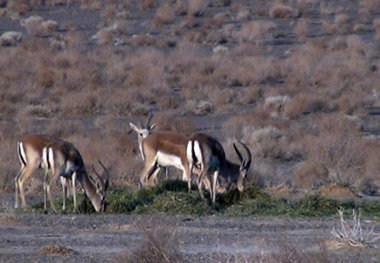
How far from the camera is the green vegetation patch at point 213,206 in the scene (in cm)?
1766

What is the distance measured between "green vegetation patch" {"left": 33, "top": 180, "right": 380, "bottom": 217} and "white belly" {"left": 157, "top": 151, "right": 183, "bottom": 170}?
1.69m

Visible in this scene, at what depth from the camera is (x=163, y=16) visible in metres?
55.5

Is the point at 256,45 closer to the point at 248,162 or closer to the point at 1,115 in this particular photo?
the point at 1,115

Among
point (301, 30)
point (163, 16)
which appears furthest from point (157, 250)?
point (163, 16)

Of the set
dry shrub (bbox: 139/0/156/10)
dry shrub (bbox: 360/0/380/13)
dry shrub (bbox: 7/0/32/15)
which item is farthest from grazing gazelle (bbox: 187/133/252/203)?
dry shrub (bbox: 139/0/156/10)

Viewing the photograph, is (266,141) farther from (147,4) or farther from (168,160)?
(147,4)

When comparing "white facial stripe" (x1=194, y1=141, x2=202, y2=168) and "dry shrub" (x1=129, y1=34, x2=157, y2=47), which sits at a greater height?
"white facial stripe" (x1=194, y1=141, x2=202, y2=168)

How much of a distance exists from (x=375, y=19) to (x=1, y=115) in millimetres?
25944

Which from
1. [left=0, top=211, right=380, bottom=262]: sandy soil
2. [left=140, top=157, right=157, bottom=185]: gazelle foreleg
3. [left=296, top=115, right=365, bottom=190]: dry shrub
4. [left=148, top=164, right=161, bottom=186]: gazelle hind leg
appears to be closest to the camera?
[left=0, top=211, right=380, bottom=262]: sandy soil

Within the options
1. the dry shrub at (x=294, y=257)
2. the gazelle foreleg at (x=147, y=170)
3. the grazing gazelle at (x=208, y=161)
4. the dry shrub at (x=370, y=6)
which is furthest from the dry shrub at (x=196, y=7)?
the dry shrub at (x=294, y=257)

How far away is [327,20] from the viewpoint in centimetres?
5544

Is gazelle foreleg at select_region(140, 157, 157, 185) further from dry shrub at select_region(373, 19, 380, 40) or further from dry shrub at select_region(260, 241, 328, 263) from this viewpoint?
dry shrub at select_region(373, 19, 380, 40)

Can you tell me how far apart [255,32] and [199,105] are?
1646 cm

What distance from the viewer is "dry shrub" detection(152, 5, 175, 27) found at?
54.3 m
